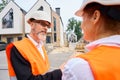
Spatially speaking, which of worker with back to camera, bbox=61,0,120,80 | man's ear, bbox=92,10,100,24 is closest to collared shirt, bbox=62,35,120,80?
worker with back to camera, bbox=61,0,120,80

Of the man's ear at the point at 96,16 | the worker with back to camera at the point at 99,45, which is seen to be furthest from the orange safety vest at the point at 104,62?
the man's ear at the point at 96,16

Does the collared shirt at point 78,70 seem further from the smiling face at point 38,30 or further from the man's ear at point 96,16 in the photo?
the smiling face at point 38,30

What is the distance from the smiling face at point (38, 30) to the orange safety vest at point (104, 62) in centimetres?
188

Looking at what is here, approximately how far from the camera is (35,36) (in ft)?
10.4

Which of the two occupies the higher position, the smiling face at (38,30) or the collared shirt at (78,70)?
the smiling face at (38,30)

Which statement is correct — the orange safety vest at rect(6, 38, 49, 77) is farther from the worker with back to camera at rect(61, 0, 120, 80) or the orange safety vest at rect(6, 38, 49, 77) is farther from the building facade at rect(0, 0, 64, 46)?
the building facade at rect(0, 0, 64, 46)

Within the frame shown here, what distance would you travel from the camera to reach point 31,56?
2.88m

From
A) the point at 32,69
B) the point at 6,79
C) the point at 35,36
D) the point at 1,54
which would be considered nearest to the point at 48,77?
the point at 32,69

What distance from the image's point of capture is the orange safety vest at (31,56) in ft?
9.21

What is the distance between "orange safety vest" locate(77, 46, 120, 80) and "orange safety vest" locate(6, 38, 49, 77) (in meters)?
1.54

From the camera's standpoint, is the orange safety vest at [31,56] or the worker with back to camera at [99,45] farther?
the orange safety vest at [31,56]

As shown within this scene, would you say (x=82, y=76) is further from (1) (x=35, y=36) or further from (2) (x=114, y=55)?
(1) (x=35, y=36)

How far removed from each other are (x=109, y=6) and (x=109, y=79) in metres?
Result: 0.32

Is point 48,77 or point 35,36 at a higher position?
point 35,36
